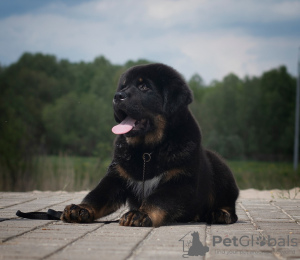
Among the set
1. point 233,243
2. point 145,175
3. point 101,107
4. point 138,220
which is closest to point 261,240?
point 233,243

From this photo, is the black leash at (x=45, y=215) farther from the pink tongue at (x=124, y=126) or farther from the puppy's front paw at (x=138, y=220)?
the pink tongue at (x=124, y=126)

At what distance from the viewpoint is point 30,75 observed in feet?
122

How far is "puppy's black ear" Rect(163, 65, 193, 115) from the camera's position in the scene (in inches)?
168

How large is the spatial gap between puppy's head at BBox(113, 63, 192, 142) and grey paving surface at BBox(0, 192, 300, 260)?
95 cm

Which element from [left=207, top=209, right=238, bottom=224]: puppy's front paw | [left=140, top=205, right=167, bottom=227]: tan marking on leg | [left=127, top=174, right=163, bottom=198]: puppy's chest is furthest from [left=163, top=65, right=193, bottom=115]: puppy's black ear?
[left=207, top=209, right=238, bottom=224]: puppy's front paw

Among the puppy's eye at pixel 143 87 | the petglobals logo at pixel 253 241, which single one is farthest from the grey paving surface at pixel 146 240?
the puppy's eye at pixel 143 87

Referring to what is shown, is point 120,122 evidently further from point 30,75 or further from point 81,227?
point 30,75

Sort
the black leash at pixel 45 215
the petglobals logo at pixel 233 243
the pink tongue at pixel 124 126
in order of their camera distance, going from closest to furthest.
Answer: the petglobals logo at pixel 233 243
the pink tongue at pixel 124 126
the black leash at pixel 45 215

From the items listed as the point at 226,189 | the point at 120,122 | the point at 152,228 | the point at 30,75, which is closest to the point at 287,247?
the point at 152,228

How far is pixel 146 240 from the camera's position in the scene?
3.20 meters

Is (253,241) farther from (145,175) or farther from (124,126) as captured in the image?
(124,126)

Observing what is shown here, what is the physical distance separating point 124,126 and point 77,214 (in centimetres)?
93

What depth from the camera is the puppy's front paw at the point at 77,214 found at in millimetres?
4031

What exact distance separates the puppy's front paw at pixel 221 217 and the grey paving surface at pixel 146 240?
118 millimetres
